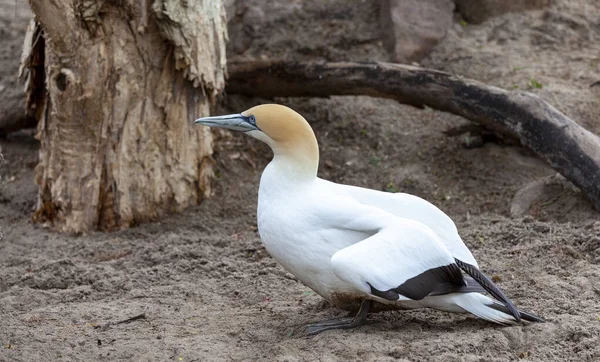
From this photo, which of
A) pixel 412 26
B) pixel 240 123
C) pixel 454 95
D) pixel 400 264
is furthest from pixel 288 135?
pixel 412 26

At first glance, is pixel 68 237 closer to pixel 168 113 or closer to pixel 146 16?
pixel 168 113

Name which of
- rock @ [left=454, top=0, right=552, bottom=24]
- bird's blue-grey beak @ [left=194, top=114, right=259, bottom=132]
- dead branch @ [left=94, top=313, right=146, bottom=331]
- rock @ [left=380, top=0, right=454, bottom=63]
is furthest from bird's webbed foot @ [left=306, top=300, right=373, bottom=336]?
rock @ [left=454, top=0, right=552, bottom=24]

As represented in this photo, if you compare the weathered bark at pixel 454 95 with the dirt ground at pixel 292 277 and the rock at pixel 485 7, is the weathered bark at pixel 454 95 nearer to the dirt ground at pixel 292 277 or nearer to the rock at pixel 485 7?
the dirt ground at pixel 292 277

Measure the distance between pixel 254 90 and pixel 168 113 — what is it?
4.17 ft

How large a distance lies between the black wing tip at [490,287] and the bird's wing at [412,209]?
0.14m

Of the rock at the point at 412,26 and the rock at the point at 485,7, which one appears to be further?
the rock at the point at 485,7

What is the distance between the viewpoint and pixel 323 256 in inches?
155

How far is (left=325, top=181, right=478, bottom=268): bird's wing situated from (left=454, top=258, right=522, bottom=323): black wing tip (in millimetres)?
141

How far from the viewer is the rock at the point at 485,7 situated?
8344 mm

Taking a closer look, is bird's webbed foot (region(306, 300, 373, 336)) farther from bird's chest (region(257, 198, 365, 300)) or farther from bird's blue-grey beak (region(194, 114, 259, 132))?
bird's blue-grey beak (region(194, 114, 259, 132))

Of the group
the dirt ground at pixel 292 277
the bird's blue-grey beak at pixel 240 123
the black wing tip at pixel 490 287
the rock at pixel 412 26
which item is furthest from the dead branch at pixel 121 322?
the rock at pixel 412 26

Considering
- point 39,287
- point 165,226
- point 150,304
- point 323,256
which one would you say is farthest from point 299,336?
point 165,226

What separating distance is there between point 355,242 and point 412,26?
14.8ft

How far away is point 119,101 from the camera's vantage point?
6082 millimetres
